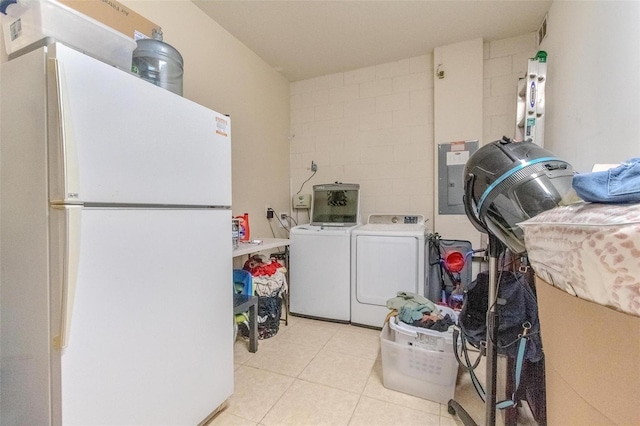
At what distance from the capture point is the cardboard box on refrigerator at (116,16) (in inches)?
57.1

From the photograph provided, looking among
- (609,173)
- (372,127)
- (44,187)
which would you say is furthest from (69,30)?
(372,127)

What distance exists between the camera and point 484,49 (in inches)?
105

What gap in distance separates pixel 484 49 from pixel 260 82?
7.34 feet

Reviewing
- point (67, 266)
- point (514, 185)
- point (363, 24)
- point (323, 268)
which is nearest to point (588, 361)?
point (514, 185)

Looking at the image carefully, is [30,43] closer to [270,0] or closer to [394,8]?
[270,0]

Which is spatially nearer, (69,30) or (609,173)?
(609,173)

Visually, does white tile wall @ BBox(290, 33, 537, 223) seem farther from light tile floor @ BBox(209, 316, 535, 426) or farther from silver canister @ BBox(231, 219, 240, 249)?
light tile floor @ BBox(209, 316, 535, 426)

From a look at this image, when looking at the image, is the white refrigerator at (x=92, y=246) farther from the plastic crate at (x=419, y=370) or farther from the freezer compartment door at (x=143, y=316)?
the plastic crate at (x=419, y=370)

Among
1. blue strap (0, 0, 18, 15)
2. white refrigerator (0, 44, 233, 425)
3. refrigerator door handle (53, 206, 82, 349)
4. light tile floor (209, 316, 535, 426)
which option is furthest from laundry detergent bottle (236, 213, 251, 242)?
blue strap (0, 0, 18, 15)

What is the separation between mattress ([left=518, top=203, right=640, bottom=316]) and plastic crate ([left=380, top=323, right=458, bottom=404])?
1.06m

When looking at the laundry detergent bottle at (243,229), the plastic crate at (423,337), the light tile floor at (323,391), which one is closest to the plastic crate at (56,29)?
the laundry detergent bottle at (243,229)

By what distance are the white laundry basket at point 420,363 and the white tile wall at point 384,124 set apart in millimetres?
1601

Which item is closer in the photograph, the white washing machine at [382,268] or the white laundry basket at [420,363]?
Result: the white laundry basket at [420,363]

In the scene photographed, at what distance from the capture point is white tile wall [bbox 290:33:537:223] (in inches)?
104
